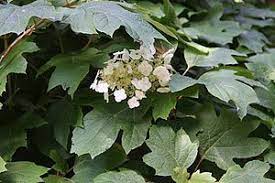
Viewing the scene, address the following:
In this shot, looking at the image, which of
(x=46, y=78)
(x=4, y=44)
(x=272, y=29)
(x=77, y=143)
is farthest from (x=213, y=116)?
(x=272, y=29)

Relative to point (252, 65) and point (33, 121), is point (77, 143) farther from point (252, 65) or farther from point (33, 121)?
point (252, 65)

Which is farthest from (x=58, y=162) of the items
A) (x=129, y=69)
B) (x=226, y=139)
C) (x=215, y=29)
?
(x=215, y=29)

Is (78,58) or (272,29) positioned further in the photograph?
(272,29)

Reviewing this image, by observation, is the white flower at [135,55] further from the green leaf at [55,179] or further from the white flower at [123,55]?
the green leaf at [55,179]

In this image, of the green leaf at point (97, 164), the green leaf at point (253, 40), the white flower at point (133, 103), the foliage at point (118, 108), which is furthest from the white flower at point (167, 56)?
the green leaf at point (253, 40)

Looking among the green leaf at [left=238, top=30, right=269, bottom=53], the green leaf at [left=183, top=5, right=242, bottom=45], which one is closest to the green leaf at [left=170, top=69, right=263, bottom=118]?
the green leaf at [left=183, top=5, right=242, bottom=45]

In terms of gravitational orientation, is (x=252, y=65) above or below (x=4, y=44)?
below
